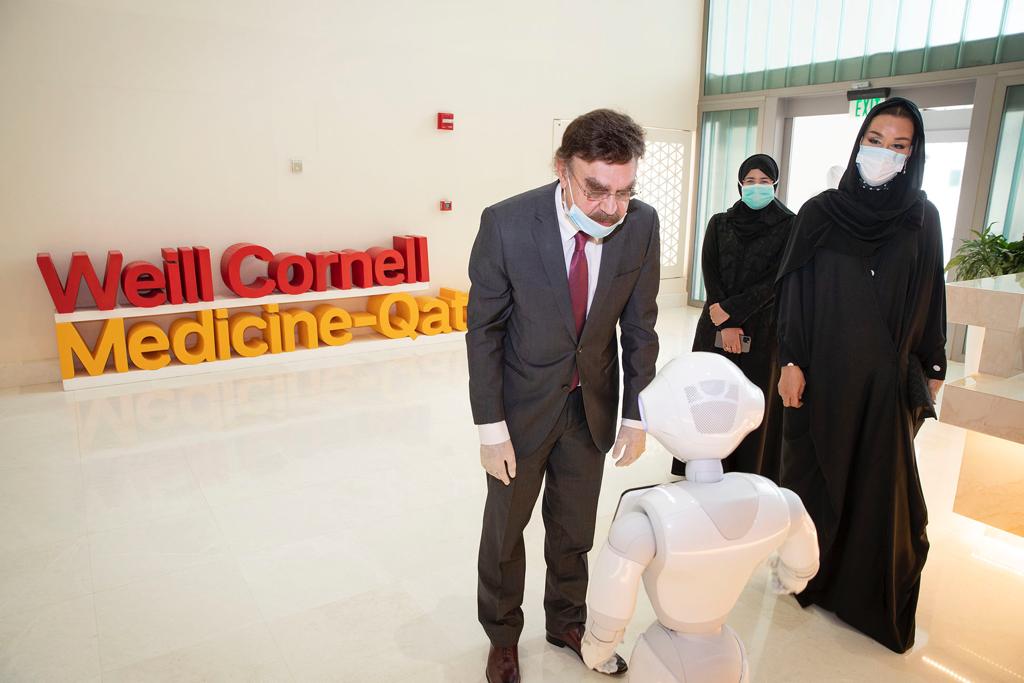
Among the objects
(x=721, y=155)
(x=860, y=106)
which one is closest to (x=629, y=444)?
(x=860, y=106)

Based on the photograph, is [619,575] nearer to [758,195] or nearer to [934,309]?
[934,309]

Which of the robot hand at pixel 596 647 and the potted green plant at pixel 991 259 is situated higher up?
the potted green plant at pixel 991 259

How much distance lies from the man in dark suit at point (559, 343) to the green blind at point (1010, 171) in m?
5.10

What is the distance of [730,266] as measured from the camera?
3.24 m

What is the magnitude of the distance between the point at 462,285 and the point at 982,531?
4923 mm

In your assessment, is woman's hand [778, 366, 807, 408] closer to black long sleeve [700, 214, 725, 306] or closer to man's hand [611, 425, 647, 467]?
man's hand [611, 425, 647, 467]

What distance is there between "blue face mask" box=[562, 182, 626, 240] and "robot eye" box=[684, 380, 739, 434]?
58 centimetres

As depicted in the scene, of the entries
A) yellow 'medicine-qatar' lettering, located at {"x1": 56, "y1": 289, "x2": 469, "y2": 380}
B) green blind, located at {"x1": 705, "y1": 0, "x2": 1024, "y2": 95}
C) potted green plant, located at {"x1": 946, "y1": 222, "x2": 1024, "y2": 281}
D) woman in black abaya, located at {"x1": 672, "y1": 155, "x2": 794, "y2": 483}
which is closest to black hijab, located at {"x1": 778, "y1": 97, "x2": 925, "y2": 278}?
woman in black abaya, located at {"x1": 672, "y1": 155, "x2": 794, "y2": 483}

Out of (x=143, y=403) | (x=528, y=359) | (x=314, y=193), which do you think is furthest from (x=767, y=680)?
(x=314, y=193)

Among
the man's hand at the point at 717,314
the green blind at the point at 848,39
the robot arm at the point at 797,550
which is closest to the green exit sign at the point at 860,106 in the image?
the green blind at the point at 848,39

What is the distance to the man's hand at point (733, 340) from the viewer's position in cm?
318

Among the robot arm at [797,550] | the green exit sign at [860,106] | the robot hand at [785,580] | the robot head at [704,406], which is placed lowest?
the robot hand at [785,580]

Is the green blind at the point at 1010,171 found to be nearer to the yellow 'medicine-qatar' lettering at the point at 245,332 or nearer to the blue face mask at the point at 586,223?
the yellow 'medicine-qatar' lettering at the point at 245,332

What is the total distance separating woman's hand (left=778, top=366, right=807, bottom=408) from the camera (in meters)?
2.33
